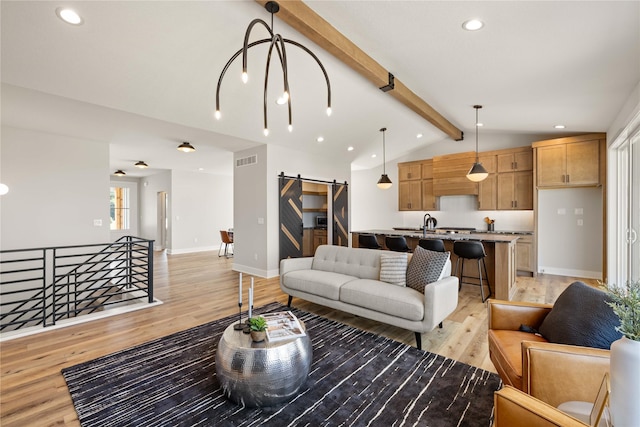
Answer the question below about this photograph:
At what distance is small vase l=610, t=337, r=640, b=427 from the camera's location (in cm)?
102


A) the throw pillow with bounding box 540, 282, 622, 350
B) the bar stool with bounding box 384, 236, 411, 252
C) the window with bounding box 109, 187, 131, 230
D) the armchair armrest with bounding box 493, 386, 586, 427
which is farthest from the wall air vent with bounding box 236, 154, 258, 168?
the window with bounding box 109, 187, 131, 230

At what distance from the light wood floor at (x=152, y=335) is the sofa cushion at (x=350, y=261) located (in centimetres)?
54

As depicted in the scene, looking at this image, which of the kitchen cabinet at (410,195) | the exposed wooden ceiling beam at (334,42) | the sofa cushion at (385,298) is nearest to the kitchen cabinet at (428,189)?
the kitchen cabinet at (410,195)

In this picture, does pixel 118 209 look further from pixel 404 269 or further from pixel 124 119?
pixel 404 269

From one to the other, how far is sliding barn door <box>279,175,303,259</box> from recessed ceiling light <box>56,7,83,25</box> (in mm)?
3773

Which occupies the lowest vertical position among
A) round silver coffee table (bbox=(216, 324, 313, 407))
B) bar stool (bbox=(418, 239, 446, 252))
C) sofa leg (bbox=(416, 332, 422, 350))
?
sofa leg (bbox=(416, 332, 422, 350))

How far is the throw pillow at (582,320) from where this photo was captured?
1.66 meters

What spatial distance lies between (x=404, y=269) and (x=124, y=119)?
14.2 ft

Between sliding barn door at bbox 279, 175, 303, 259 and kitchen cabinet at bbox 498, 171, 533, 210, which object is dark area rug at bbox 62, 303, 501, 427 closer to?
sliding barn door at bbox 279, 175, 303, 259

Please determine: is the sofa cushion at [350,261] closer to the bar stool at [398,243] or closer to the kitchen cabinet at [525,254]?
the bar stool at [398,243]

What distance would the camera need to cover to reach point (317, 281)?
11.5ft

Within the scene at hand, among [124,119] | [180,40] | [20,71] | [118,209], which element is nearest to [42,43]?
[20,71]

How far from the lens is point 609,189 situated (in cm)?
465

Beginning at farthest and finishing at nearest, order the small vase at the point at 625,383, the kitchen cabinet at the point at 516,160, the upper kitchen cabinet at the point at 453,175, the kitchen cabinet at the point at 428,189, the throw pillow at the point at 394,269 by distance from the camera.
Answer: the kitchen cabinet at the point at 428,189 → the upper kitchen cabinet at the point at 453,175 → the kitchen cabinet at the point at 516,160 → the throw pillow at the point at 394,269 → the small vase at the point at 625,383
